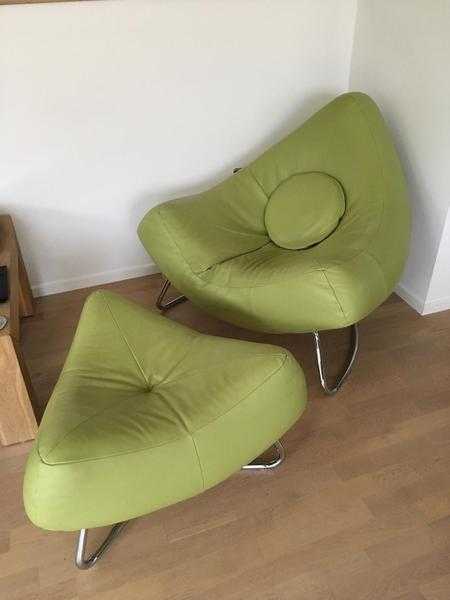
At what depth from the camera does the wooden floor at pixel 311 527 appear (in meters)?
1.40

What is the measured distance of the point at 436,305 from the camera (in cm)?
228

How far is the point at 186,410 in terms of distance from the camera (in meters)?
1.40

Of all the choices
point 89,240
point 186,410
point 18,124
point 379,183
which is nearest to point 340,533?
point 186,410

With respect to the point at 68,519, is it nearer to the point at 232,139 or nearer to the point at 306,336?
the point at 306,336

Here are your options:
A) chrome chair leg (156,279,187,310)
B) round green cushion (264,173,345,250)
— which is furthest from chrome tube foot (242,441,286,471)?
chrome chair leg (156,279,187,310)

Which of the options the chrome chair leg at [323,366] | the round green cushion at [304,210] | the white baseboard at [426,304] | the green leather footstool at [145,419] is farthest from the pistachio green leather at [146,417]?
the white baseboard at [426,304]

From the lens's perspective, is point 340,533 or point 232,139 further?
point 232,139

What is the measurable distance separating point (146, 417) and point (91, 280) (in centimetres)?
130

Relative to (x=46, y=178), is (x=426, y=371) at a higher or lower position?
lower

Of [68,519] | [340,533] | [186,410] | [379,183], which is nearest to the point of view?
[68,519]

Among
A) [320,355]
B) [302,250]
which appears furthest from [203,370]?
[302,250]

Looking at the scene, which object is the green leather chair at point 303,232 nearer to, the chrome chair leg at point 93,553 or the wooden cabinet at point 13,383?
the wooden cabinet at point 13,383

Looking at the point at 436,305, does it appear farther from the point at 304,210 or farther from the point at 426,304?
the point at 304,210

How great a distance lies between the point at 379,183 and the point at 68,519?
4.92 ft
